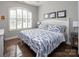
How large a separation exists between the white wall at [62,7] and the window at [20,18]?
27 cm

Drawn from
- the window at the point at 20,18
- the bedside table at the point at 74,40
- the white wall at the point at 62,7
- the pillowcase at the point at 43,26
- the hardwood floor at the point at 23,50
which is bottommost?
the hardwood floor at the point at 23,50

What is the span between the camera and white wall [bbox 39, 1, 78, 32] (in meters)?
1.77

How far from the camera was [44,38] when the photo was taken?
1.68 metres

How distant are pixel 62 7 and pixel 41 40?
2.66 feet

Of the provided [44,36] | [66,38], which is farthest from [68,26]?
[44,36]

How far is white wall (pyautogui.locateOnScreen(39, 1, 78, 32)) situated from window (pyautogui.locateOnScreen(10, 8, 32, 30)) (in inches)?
10.5

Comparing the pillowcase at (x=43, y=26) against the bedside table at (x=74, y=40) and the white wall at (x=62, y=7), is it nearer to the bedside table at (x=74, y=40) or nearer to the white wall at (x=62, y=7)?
the white wall at (x=62, y=7)

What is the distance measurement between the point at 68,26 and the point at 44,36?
54 cm

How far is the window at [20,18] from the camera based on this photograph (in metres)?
1.72

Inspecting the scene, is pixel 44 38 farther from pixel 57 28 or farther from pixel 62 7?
pixel 62 7

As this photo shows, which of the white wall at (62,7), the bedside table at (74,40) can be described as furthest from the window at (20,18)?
the bedside table at (74,40)

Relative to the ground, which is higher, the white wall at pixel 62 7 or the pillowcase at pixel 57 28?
the white wall at pixel 62 7

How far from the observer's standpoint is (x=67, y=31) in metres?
1.79

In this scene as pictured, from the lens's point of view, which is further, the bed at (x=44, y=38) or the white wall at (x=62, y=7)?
the white wall at (x=62, y=7)
